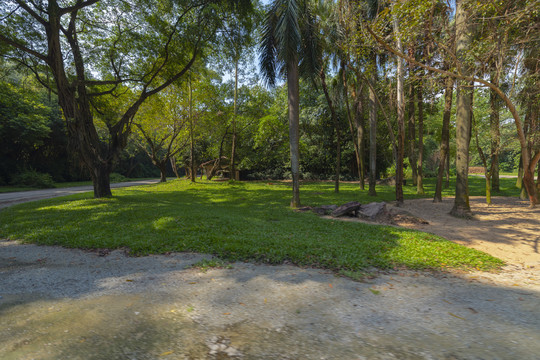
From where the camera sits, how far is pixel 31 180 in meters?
21.4

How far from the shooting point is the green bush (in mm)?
21141

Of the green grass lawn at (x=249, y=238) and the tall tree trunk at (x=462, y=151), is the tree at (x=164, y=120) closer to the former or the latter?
the green grass lawn at (x=249, y=238)

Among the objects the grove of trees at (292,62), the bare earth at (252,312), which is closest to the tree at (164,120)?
the grove of trees at (292,62)

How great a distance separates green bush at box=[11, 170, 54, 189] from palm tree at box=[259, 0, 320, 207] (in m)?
22.5

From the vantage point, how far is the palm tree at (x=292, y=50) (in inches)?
363

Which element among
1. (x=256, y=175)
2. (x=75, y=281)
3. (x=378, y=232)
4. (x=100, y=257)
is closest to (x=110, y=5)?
(x=100, y=257)

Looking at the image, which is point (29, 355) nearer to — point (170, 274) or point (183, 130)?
point (170, 274)

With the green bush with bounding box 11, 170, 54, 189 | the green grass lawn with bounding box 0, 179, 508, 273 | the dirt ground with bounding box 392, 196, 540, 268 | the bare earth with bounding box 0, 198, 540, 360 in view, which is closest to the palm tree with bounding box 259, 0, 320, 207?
the green grass lawn with bounding box 0, 179, 508, 273

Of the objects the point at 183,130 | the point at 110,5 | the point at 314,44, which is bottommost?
the point at 183,130

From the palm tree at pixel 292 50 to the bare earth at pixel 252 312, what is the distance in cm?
738

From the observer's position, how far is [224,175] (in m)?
29.2

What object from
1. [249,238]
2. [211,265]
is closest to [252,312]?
[211,265]

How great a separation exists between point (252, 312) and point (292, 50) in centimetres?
921

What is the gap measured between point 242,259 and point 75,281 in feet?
8.50
